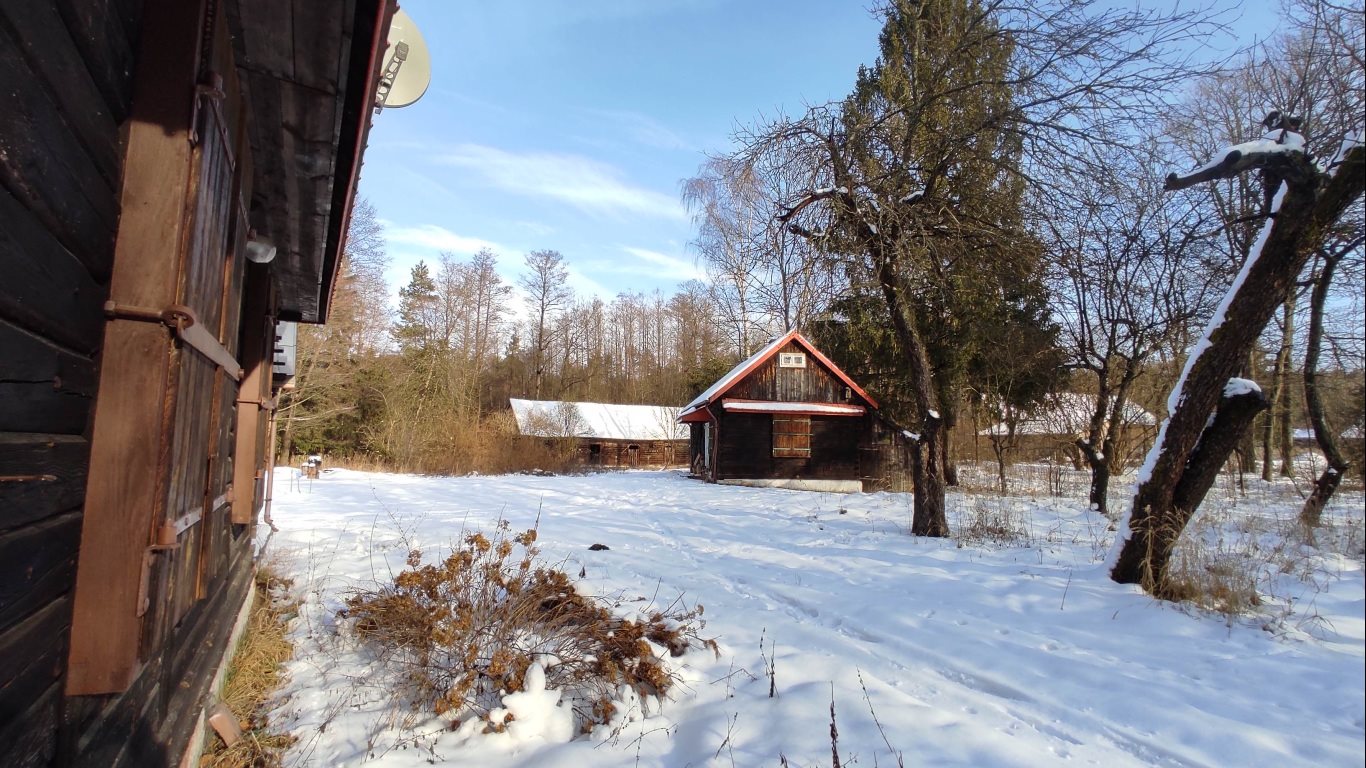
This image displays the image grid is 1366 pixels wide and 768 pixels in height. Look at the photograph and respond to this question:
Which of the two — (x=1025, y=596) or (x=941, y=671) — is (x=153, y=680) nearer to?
(x=941, y=671)

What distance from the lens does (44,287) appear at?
144cm

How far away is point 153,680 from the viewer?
2.43 metres

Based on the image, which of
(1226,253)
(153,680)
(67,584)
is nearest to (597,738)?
(153,680)

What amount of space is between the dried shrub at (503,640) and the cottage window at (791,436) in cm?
1588

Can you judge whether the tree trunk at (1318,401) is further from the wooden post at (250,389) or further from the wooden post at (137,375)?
the wooden post at (250,389)

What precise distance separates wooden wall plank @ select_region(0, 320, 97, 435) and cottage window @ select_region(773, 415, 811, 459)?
19452mm

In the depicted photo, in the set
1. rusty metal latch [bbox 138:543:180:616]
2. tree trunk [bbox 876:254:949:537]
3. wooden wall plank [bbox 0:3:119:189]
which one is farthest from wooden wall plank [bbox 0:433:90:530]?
tree trunk [bbox 876:254:949:537]

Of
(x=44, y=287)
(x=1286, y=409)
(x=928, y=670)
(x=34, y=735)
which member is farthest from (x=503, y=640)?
(x=1286, y=409)

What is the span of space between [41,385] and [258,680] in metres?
3.79

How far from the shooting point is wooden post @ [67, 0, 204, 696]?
67.2 inches

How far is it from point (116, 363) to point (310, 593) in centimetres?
520

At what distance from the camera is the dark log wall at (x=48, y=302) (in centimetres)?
130

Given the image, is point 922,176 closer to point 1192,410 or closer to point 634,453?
point 1192,410

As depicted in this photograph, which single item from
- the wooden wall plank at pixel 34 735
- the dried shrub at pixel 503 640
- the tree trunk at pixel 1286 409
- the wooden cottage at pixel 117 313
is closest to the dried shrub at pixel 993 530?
the dried shrub at pixel 503 640
